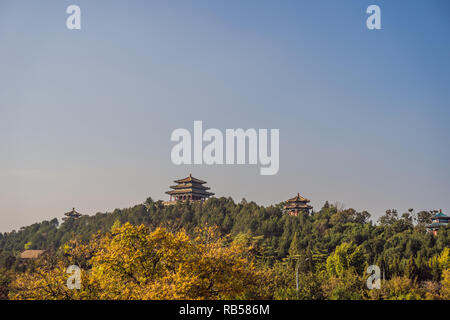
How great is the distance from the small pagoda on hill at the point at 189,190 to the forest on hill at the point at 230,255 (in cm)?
519

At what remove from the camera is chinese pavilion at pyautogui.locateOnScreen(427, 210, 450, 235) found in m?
59.0

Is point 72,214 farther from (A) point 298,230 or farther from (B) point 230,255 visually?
(B) point 230,255

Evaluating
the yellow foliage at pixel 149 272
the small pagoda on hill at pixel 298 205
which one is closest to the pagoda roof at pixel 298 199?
the small pagoda on hill at pixel 298 205

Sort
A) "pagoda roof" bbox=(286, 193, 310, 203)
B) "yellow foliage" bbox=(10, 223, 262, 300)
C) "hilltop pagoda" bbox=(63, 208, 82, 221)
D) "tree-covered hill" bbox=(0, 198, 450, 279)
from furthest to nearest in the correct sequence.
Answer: "hilltop pagoda" bbox=(63, 208, 82, 221) → "pagoda roof" bbox=(286, 193, 310, 203) → "tree-covered hill" bbox=(0, 198, 450, 279) → "yellow foliage" bbox=(10, 223, 262, 300)

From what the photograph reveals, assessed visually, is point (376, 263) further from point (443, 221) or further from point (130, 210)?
point (130, 210)

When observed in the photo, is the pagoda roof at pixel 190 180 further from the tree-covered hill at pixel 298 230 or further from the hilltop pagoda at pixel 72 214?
the hilltop pagoda at pixel 72 214

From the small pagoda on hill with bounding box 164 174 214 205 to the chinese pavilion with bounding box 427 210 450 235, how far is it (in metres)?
40.7

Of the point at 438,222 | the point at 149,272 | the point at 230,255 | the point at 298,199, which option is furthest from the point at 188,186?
the point at 149,272

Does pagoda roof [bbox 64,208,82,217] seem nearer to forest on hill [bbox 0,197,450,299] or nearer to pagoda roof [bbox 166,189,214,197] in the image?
forest on hill [bbox 0,197,450,299]

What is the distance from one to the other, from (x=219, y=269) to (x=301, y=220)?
158 feet

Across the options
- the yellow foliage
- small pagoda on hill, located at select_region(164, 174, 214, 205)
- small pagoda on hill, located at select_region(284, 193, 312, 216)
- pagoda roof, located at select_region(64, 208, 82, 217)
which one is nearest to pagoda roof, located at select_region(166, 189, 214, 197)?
small pagoda on hill, located at select_region(164, 174, 214, 205)

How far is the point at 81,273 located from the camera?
1485cm

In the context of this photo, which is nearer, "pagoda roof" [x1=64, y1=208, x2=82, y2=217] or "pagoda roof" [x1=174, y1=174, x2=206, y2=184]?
"pagoda roof" [x1=174, y1=174, x2=206, y2=184]
